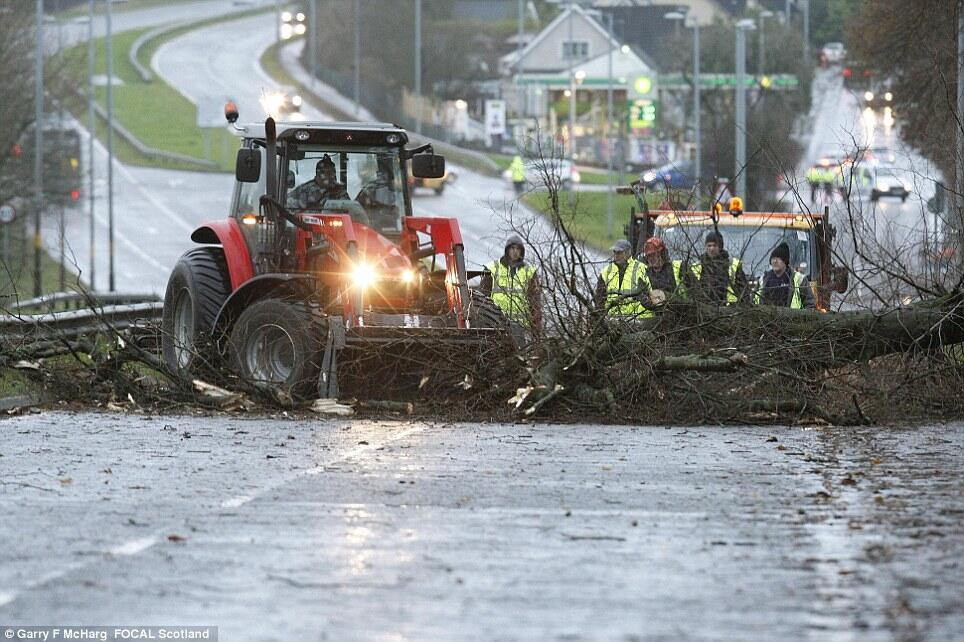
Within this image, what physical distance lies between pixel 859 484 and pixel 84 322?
13669 millimetres

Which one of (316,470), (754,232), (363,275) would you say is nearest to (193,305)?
(363,275)

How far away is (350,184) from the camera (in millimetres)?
17984

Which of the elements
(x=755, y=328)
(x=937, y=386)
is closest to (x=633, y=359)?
(x=755, y=328)

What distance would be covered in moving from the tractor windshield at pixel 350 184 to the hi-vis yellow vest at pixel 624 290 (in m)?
2.30

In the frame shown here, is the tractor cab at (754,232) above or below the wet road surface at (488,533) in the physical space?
above

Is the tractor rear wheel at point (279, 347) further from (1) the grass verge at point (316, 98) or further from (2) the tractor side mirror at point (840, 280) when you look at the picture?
(1) the grass verge at point (316, 98)

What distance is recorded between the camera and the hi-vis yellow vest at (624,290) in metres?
15.9

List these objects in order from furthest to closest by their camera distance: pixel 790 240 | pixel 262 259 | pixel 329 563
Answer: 1. pixel 790 240
2. pixel 262 259
3. pixel 329 563

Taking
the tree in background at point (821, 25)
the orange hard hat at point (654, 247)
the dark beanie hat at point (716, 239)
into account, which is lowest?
the orange hard hat at point (654, 247)

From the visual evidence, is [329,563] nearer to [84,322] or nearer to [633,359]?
[633,359]

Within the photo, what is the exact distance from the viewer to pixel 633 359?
15445mm

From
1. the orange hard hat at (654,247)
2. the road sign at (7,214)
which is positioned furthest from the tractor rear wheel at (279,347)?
the road sign at (7,214)

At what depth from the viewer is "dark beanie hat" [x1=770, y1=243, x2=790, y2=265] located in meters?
18.6

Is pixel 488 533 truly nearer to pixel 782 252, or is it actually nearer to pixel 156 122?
pixel 782 252
